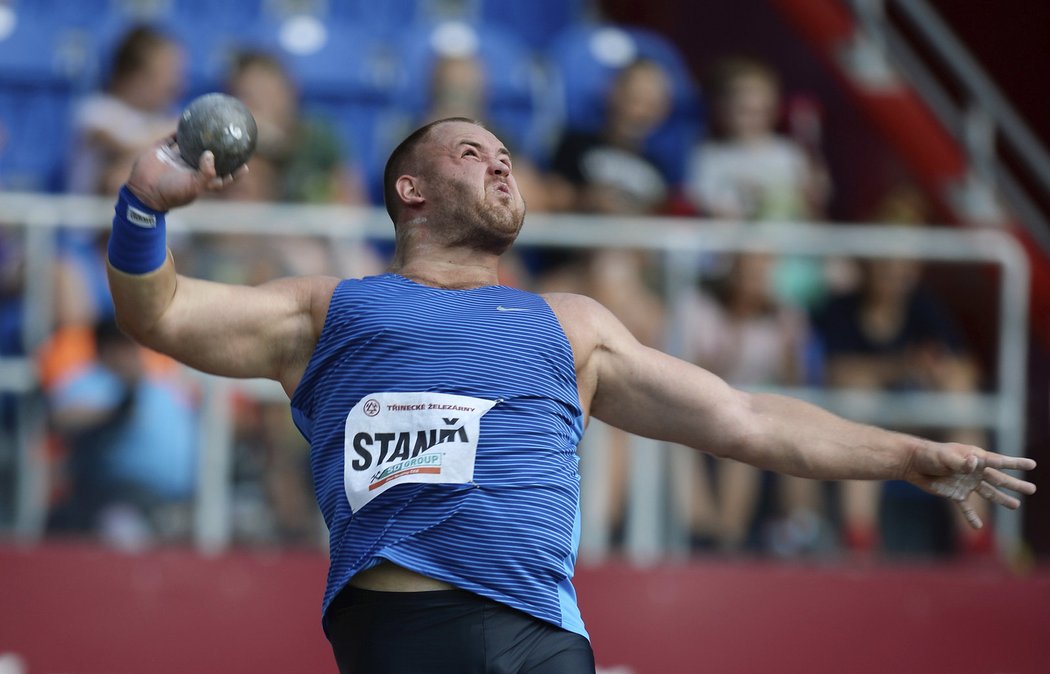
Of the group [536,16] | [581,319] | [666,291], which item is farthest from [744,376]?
[536,16]

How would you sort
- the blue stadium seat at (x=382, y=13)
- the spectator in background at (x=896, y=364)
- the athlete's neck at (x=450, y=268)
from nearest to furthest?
the athlete's neck at (x=450, y=268) < the spectator in background at (x=896, y=364) < the blue stadium seat at (x=382, y=13)

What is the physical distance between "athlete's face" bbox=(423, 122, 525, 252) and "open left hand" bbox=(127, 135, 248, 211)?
2.20ft

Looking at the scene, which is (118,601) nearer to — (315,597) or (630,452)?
(315,597)

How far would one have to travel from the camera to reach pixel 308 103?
9398mm

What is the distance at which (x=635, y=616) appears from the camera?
6566 millimetres

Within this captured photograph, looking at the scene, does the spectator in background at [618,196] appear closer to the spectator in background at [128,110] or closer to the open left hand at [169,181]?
the spectator in background at [128,110]

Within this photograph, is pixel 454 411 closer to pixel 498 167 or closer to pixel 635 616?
pixel 498 167

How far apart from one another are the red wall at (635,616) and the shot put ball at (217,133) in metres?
2.92

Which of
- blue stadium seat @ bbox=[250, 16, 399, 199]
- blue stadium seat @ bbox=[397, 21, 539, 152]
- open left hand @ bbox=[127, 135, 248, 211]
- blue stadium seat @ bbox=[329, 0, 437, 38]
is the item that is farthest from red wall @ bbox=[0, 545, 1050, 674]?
blue stadium seat @ bbox=[329, 0, 437, 38]

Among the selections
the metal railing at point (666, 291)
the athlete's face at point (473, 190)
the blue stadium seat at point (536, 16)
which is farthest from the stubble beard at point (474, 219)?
the blue stadium seat at point (536, 16)

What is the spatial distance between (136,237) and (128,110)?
411 cm

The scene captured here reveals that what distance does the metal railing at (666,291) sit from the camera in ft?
21.1

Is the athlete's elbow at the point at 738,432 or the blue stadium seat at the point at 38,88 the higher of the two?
the blue stadium seat at the point at 38,88

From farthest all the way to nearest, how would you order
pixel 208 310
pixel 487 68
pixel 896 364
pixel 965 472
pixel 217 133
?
1. pixel 487 68
2. pixel 896 364
3. pixel 965 472
4. pixel 208 310
5. pixel 217 133
